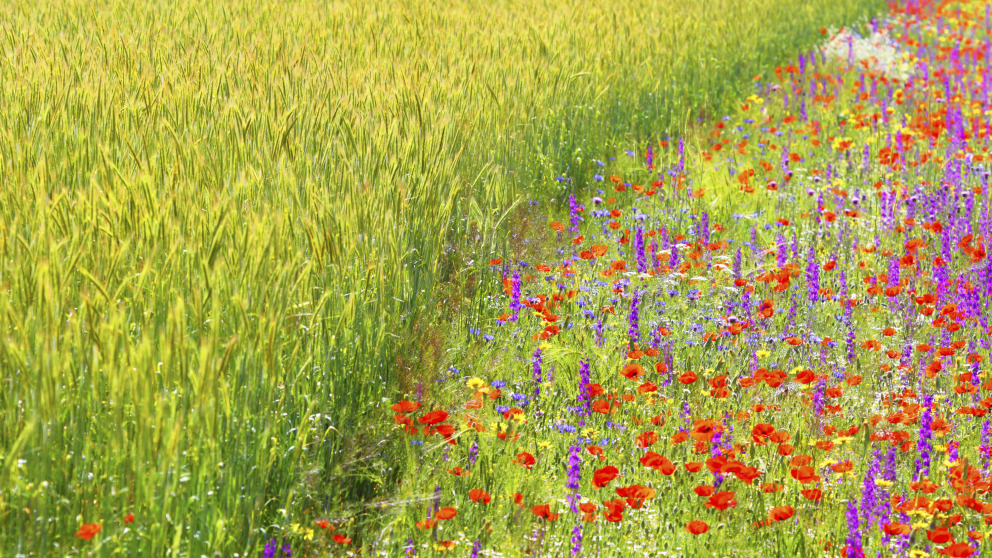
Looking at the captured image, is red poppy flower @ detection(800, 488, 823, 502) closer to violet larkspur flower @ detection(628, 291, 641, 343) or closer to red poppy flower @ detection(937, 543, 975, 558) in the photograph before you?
red poppy flower @ detection(937, 543, 975, 558)

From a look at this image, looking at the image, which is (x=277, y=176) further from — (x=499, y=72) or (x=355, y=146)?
(x=499, y=72)

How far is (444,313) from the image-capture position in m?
3.44

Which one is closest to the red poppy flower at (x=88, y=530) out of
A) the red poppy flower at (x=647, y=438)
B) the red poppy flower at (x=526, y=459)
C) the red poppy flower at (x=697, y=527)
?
the red poppy flower at (x=526, y=459)

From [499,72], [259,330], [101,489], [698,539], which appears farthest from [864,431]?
[499,72]

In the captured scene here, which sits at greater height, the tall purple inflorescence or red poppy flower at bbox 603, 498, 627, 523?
red poppy flower at bbox 603, 498, 627, 523

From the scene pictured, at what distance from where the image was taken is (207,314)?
7.68 ft

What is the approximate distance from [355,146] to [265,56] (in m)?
1.72

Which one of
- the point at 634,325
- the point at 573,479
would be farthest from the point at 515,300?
the point at 573,479

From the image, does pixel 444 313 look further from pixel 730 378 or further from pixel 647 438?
pixel 647 438

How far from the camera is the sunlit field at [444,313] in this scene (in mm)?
1934

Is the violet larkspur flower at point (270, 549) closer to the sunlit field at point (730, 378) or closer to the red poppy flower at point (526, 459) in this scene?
the sunlit field at point (730, 378)

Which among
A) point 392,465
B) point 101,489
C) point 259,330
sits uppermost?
point 259,330

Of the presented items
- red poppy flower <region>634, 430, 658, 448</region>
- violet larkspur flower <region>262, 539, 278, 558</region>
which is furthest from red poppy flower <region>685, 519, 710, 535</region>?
violet larkspur flower <region>262, 539, 278, 558</region>

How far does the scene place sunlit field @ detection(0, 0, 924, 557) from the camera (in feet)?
6.34
